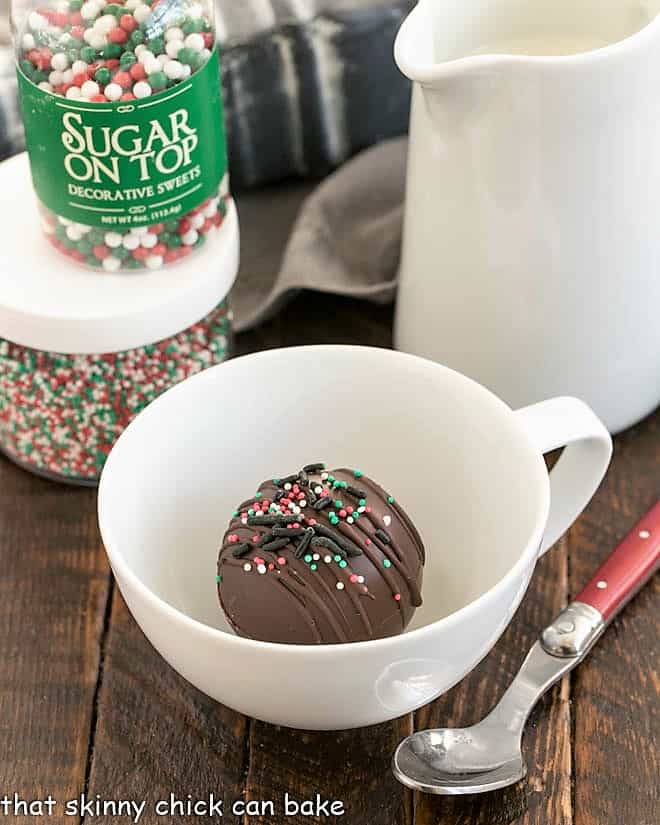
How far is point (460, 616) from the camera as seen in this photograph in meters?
0.62

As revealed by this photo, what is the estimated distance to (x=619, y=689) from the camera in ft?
2.46

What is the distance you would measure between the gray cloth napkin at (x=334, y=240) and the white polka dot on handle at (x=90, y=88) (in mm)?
244

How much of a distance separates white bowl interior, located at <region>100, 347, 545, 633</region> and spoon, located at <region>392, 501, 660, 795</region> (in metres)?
0.06

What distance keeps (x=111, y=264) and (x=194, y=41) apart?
0.49ft

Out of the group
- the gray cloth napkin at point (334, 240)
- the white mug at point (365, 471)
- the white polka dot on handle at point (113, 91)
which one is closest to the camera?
the white mug at point (365, 471)

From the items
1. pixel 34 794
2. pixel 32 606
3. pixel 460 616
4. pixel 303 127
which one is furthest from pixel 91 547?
pixel 303 127

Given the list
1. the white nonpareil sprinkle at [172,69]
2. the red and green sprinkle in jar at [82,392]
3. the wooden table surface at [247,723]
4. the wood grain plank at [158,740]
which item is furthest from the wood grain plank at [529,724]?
the white nonpareil sprinkle at [172,69]

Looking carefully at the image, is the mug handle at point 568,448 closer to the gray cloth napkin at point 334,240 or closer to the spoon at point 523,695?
the spoon at point 523,695

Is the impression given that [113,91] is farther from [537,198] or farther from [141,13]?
[537,198]

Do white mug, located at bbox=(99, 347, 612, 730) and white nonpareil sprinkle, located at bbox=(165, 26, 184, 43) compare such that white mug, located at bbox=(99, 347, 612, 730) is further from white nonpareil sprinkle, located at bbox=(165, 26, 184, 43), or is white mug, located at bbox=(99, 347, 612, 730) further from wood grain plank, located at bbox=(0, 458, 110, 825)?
white nonpareil sprinkle, located at bbox=(165, 26, 184, 43)

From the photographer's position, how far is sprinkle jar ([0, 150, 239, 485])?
2.65ft

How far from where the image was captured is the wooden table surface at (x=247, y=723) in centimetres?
69

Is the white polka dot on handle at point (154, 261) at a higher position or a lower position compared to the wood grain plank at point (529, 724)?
higher

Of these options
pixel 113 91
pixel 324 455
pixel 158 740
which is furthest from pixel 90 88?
pixel 158 740
